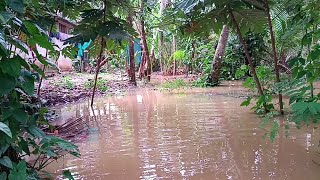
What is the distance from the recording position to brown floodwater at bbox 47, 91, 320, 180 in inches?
99.7

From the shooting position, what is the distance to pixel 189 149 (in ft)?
10.2

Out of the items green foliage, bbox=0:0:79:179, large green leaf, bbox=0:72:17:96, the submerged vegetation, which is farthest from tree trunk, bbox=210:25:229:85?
large green leaf, bbox=0:72:17:96

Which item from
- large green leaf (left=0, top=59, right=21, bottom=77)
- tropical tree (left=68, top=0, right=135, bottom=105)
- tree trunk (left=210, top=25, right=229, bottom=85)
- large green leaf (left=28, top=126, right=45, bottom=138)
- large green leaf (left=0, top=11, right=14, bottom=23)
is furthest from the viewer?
tree trunk (left=210, top=25, right=229, bottom=85)

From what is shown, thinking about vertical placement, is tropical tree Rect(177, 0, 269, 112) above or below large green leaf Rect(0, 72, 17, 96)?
above

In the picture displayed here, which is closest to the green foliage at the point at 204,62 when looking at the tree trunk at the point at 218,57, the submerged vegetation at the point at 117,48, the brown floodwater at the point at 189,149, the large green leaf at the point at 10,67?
the submerged vegetation at the point at 117,48

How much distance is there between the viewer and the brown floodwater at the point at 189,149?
2.53 metres

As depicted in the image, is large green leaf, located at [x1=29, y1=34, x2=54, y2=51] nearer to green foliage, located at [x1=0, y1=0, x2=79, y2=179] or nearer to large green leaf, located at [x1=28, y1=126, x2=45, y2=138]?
green foliage, located at [x1=0, y1=0, x2=79, y2=179]

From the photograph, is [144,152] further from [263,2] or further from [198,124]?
[263,2]

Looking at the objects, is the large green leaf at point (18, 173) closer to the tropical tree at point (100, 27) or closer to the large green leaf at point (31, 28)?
the large green leaf at point (31, 28)

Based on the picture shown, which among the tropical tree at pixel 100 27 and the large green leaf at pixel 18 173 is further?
the tropical tree at pixel 100 27

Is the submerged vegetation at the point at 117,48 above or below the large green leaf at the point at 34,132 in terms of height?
above

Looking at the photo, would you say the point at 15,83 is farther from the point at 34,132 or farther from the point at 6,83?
the point at 34,132

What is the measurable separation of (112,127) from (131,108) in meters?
1.56

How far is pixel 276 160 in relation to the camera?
2738mm
